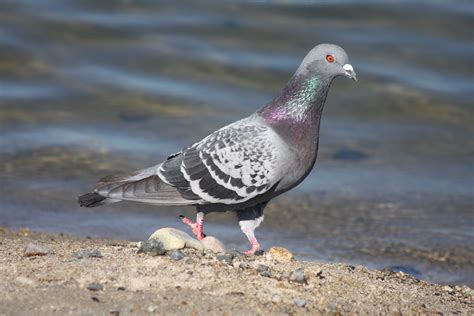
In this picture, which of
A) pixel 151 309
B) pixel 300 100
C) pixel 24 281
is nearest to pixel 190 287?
pixel 151 309

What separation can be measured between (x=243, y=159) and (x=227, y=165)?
0.44ft

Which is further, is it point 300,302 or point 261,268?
point 261,268

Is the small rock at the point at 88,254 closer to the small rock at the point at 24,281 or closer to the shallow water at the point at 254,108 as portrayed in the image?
the small rock at the point at 24,281

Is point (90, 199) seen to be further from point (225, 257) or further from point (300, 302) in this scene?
point (300, 302)

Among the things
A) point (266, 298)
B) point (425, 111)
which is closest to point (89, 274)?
point (266, 298)

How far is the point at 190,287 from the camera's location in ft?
16.2

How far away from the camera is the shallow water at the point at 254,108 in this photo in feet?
27.9

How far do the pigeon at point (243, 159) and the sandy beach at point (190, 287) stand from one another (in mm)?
628

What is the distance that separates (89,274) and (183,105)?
684 cm

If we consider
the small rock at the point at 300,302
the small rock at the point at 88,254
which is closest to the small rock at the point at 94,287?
the small rock at the point at 88,254

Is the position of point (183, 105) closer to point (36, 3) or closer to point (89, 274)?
point (36, 3)

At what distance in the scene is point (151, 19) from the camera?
14359 millimetres

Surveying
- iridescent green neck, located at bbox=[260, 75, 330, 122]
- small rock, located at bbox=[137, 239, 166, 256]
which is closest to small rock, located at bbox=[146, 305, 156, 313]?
small rock, located at bbox=[137, 239, 166, 256]

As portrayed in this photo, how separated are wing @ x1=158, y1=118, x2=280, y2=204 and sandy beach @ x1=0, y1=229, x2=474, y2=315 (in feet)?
2.26
